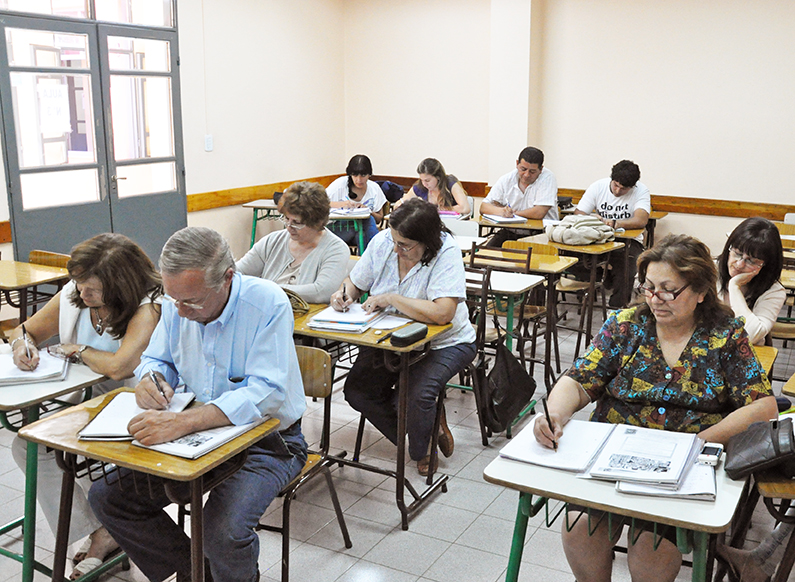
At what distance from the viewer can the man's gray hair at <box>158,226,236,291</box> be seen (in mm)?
2025

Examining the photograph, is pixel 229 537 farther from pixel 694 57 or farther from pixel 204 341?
pixel 694 57

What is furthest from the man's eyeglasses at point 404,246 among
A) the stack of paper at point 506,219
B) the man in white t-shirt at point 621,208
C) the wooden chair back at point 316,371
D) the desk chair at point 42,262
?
the man in white t-shirt at point 621,208

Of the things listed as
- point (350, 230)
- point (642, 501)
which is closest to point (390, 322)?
point (642, 501)

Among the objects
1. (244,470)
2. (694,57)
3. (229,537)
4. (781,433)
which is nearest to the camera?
(781,433)

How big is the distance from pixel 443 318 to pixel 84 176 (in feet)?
13.4

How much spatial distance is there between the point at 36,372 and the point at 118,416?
0.51 m

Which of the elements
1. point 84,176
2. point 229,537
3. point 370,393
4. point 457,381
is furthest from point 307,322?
point 84,176

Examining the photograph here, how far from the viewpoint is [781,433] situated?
67.8 inches

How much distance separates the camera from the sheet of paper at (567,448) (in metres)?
1.79

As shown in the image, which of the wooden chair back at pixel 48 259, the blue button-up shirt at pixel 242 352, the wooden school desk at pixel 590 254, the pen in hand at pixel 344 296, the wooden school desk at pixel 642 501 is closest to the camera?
the wooden school desk at pixel 642 501

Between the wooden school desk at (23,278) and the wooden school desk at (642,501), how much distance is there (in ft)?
9.72

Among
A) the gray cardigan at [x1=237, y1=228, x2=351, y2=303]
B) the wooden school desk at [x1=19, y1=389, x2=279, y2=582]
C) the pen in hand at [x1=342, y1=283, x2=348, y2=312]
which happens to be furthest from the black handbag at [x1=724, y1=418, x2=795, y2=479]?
the gray cardigan at [x1=237, y1=228, x2=351, y2=303]

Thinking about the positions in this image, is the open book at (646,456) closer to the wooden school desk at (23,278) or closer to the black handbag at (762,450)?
the black handbag at (762,450)

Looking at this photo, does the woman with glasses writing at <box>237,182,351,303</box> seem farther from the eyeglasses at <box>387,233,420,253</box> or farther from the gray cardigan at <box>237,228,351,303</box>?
the eyeglasses at <box>387,233,420,253</box>
